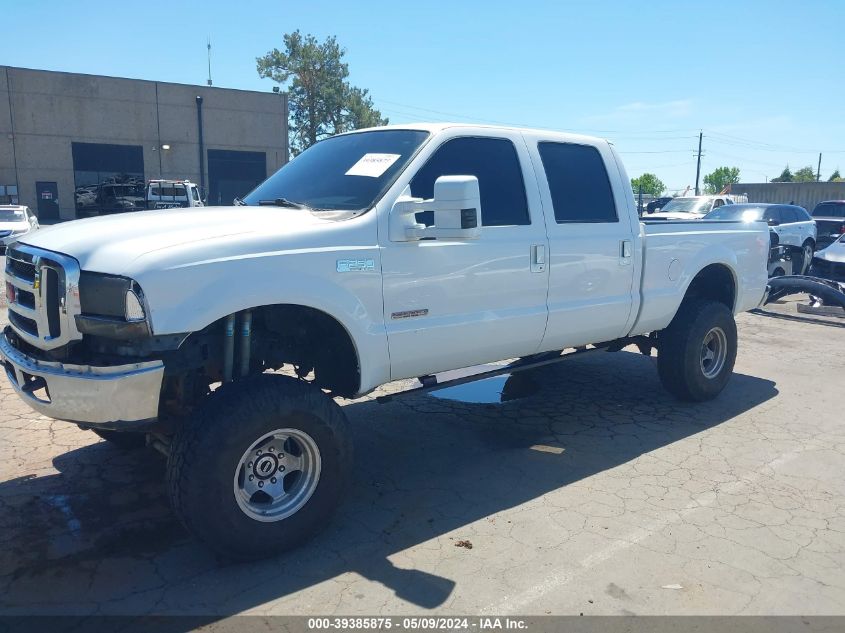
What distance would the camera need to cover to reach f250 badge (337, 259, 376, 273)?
3.58 m

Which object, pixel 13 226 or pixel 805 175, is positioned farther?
pixel 805 175

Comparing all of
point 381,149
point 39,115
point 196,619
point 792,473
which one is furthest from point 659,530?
point 39,115

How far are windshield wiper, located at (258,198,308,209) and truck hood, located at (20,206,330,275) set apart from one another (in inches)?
9.6

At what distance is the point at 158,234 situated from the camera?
3.29m

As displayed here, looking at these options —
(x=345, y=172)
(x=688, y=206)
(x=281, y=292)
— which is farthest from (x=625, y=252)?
(x=688, y=206)

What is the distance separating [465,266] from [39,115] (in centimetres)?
3813

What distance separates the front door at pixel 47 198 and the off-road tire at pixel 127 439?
1412 inches

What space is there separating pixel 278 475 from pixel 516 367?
2.04 m

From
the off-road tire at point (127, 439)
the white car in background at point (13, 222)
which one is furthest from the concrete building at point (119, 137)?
the off-road tire at point (127, 439)

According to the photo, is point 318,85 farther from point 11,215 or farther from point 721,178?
point 721,178

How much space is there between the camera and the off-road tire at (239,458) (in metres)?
3.16

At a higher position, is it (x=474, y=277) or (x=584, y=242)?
(x=584, y=242)

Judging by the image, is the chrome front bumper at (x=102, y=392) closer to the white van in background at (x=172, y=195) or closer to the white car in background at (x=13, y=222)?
the white car in background at (x=13, y=222)

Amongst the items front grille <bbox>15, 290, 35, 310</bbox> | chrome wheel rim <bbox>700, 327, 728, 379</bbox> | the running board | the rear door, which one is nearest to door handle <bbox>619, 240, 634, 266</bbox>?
the rear door
